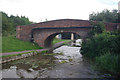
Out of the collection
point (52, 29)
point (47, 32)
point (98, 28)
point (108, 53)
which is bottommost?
point (108, 53)

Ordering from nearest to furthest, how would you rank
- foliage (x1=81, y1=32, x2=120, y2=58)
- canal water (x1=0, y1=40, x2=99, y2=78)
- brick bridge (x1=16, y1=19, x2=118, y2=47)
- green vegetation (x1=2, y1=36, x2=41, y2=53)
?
canal water (x1=0, y1=40, x2=99, y2=78), foliage (x1=81, y1=32, x2=120, y2=58), green vegetation (x1=2, y1=36, x2=41, y2=53), brick bridge (x1=16, y1=19, x2=118, y2=47)

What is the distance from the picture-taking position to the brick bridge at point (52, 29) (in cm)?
1880

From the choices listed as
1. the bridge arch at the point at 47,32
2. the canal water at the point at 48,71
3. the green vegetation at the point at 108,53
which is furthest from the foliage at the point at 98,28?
the canal water at the point at 48,71

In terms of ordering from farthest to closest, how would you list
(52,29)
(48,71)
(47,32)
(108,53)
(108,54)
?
(47,32) < (52,29) < (48,71) < (108,53) < (108,54)

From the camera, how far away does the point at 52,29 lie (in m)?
21.1

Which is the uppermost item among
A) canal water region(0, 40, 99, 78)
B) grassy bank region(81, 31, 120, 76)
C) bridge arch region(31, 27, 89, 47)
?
bridge arch region(31, 27, 89, 47)

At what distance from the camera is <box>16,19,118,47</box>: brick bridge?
61.7 feet

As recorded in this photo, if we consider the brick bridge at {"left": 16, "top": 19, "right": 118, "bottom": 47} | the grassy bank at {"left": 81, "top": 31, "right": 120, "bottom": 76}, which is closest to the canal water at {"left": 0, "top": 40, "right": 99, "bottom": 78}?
the grassy bank at {"left": 81, "top": 31, "right": 120, "bottom": 76}

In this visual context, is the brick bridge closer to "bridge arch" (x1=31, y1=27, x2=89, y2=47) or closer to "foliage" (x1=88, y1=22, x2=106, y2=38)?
"bridge arch" (x1=31, y1=27, x2=89, y2=47)

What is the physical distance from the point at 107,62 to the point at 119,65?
2.87 feet

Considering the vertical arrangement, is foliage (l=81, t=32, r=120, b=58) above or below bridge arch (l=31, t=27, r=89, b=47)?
below

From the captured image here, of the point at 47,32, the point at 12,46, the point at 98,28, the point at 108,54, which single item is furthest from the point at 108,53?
the point at 47,32

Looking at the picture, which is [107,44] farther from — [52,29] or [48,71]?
[52,29]

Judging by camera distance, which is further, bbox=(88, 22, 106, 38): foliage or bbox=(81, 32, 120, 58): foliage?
bbox=(88, 22, 106, 38): foliage
